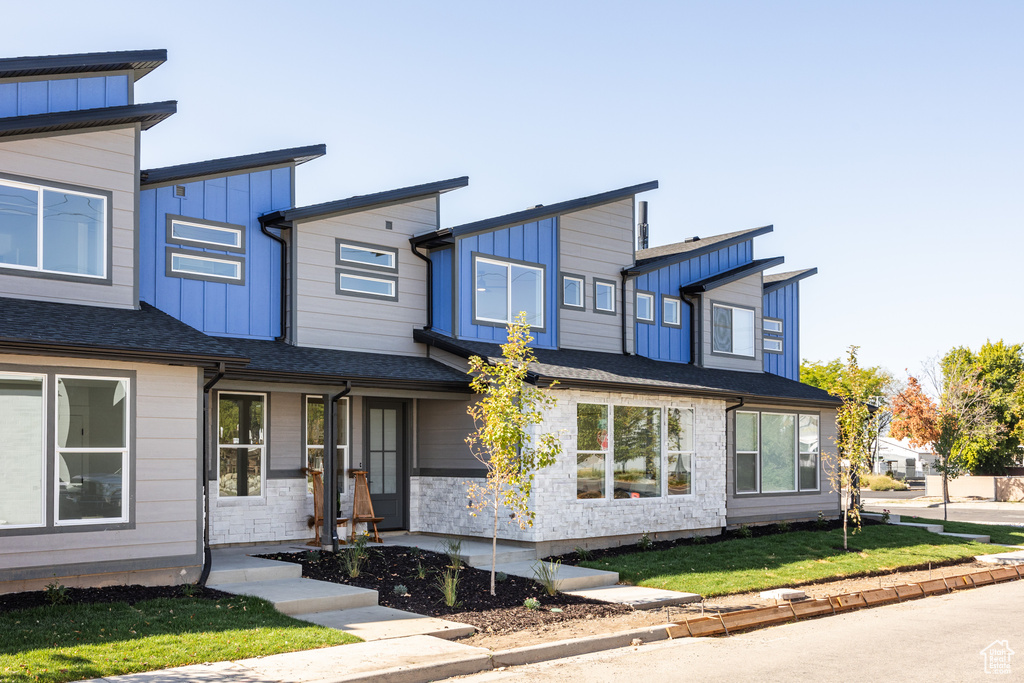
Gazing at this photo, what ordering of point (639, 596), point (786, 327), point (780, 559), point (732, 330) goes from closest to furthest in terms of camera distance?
point (639, 596) < point (780, 559) < point (732, 330) < point (786, 327)

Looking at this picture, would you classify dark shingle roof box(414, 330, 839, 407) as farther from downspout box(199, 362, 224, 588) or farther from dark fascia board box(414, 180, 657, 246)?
downspout box(199, 362, 224, 588)

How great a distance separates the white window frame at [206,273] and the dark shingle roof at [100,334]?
1628 mm

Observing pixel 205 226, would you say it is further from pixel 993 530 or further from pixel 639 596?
pixel 993 530

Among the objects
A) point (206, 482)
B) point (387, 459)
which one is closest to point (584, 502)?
point (387, 459)

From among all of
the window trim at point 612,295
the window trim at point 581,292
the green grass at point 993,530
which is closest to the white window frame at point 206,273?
the window trim at point 581,292

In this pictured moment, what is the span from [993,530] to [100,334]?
2071 centimetres

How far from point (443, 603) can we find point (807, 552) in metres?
8.23

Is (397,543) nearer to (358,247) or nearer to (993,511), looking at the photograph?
(358,247)

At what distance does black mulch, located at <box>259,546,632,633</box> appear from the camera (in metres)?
10.9

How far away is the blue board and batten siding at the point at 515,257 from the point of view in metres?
17.1

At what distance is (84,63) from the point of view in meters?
12.9

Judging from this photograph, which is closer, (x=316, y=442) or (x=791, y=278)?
(x=316, y=442)

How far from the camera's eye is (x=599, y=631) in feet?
33.9

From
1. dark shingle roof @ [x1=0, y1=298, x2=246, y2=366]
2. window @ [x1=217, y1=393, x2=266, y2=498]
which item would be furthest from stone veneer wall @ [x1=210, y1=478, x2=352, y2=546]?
dark shingle roof @ [x1=0, y1=298, x2=246, y2=366]
